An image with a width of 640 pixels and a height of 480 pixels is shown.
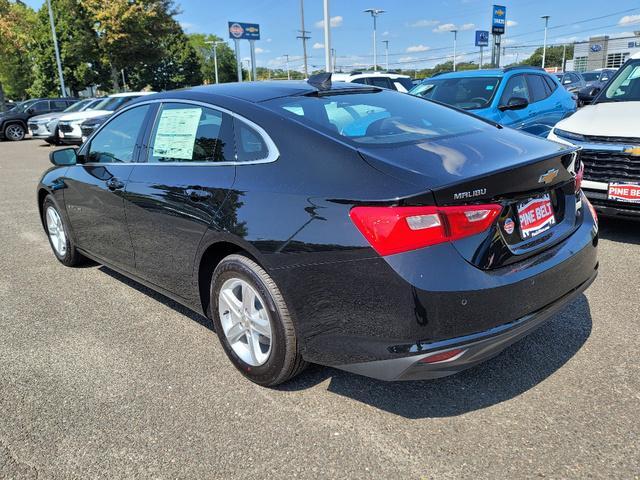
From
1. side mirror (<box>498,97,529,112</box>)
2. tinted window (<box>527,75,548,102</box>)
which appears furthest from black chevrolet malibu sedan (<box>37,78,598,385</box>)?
tinted window (<box>527,75,548,102</box>)

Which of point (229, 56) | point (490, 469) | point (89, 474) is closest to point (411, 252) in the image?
point (490, 469)

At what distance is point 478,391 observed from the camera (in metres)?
2.75

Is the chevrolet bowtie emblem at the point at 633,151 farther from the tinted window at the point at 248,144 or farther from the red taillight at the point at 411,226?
the tinted window at the point at 248,144

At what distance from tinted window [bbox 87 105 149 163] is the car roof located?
29cm

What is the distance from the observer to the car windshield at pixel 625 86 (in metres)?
5.98

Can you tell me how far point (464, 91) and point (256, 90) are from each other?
537 centimetres

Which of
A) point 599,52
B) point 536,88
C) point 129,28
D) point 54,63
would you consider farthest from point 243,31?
point 599,52

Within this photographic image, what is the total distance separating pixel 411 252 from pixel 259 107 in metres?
1.29

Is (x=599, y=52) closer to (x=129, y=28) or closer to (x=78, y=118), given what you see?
(x=129, y=28)

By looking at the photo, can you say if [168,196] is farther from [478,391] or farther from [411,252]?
[478,391]

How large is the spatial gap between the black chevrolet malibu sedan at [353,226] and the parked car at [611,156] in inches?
78.9

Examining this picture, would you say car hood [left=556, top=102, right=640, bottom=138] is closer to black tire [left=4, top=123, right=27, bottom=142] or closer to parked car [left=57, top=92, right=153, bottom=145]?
parked car [left=57, top=92, right=153, bottom=145]

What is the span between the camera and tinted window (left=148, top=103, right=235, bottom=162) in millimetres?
3006

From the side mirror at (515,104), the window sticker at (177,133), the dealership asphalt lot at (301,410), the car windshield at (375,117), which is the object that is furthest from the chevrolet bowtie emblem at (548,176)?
the side mirror at (515,104)
